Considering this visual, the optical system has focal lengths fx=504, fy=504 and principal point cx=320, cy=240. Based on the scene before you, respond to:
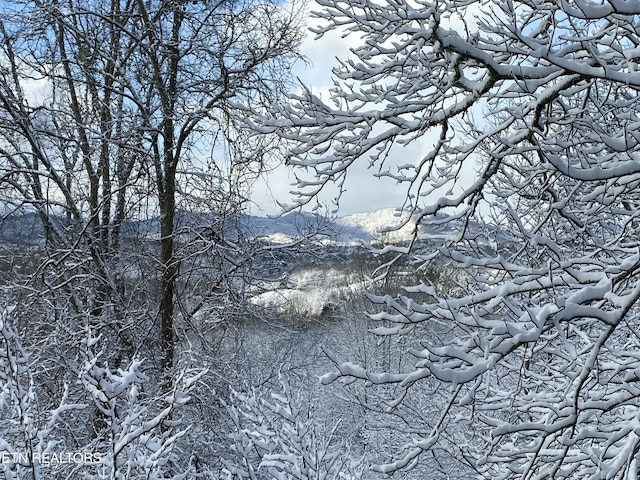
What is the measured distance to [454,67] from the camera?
8.20ft

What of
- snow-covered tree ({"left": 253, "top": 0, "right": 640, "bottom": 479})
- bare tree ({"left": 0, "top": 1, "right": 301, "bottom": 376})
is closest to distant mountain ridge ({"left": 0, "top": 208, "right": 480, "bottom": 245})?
bare tree ({"left": 0, "top": 1, "right": 301, "bottom": 376})

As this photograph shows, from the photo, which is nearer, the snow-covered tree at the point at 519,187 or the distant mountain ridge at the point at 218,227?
the snow-covered tree at the point at 519,187

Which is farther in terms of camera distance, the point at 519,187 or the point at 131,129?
the point at 131,129

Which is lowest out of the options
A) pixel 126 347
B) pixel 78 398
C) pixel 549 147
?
pixel 78 398

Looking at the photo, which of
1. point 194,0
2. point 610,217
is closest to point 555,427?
point 610,217

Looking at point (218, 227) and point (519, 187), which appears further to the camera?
point (218, 227)

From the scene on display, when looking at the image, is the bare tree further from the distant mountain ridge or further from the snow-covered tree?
the snow-covered tree

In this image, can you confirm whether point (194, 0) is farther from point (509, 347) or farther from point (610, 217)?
point (509, 347)

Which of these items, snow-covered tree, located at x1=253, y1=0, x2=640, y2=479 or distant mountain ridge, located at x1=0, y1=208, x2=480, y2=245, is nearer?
snow-covered tree, located at x1=253, y1=0, x2=640, y2=479

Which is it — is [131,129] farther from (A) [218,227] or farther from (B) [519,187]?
(B) [519,187]

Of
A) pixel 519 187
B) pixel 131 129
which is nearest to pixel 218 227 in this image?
pixel 131 129

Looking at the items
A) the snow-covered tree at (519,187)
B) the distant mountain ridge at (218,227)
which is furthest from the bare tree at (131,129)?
the snow-covered tree at (519,187)

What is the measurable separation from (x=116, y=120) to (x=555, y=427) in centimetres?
485

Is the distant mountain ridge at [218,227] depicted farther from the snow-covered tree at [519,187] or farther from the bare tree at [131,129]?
the snow-covered tree at [519,187]
